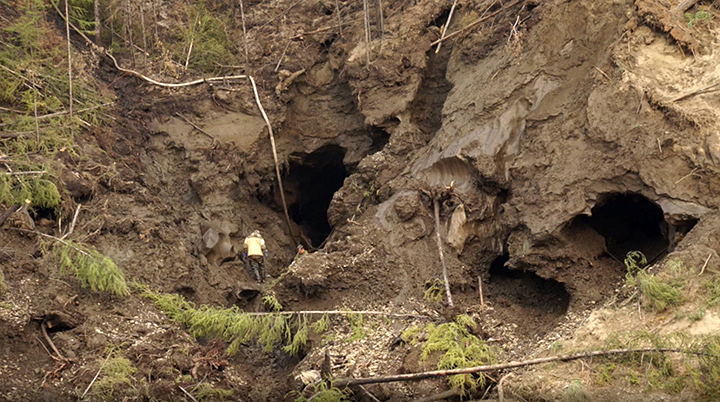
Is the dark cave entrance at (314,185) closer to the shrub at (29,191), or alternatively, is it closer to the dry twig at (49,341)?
the shrub at (29,191)

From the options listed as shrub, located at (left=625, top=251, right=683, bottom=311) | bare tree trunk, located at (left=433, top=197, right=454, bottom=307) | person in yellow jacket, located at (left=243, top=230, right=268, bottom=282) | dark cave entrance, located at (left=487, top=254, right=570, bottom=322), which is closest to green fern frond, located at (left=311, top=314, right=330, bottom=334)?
bare tree trunk, located at (left=433, top=197, right=454, bottom=307)

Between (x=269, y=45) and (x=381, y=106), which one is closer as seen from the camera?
(x=381, y=106)

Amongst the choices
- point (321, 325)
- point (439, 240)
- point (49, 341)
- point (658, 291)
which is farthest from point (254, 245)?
point (658, 291)

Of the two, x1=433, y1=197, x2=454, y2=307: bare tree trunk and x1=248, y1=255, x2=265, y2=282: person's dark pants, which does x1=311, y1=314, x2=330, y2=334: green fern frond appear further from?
x1=248, y1=255, x2=265, y2=282: person's dark pants

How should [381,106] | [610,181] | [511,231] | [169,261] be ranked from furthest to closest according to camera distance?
[381,106], [169,261], [511,231], [610,181]

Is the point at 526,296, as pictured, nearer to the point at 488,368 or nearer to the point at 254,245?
the point at 488,368

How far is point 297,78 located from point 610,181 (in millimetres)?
7043

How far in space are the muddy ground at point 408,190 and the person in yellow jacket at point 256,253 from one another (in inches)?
10.9

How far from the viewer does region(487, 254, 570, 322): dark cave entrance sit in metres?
10.8

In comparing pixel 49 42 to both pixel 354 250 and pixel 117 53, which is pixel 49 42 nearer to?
pixel 117 53

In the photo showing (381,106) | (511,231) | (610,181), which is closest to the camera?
(610,181)

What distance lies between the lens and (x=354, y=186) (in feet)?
43.8

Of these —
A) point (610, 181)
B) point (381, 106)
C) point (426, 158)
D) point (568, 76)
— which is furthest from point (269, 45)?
point (610, 181)

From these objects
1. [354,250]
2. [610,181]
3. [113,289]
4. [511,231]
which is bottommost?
[113,289]
